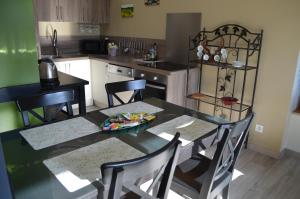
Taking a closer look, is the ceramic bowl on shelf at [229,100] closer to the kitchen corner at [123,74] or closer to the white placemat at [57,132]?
the kitchen corner at [123,74]

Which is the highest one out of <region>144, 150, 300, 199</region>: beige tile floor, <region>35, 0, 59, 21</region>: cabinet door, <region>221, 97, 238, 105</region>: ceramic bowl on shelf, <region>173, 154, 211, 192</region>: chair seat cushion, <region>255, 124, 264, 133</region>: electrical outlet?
<region>35, 0, 59, 21</region>: cabinet door

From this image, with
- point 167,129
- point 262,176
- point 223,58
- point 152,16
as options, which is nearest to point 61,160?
point 167,129

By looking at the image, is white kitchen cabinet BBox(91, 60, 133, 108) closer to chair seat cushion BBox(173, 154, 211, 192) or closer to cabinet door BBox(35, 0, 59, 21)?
cabinet door BBox(35, 0, 59, 21)

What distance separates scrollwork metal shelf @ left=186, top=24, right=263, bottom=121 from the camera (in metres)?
2.83

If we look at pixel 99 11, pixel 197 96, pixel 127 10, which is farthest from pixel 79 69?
pixel 197 96

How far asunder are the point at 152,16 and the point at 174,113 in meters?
2.50

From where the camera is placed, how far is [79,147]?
134 centimetres

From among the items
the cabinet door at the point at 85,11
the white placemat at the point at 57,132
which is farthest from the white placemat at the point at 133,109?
the cabinet door at the point at 85,11

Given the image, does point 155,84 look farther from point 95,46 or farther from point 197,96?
point 95,46

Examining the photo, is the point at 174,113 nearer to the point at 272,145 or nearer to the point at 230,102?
the point at 230,102

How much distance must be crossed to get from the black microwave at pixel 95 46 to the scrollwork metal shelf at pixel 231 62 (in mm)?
1849

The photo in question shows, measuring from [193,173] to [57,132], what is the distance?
0.93 m

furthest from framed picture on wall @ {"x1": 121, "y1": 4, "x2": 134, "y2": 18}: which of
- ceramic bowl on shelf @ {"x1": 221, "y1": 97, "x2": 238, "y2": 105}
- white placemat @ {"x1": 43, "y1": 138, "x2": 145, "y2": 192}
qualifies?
white placemat @ {"x1": 43, "y1": 138, "x2": 145, "y2": 192}

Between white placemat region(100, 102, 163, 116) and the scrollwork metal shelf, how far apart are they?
50.6 inches
